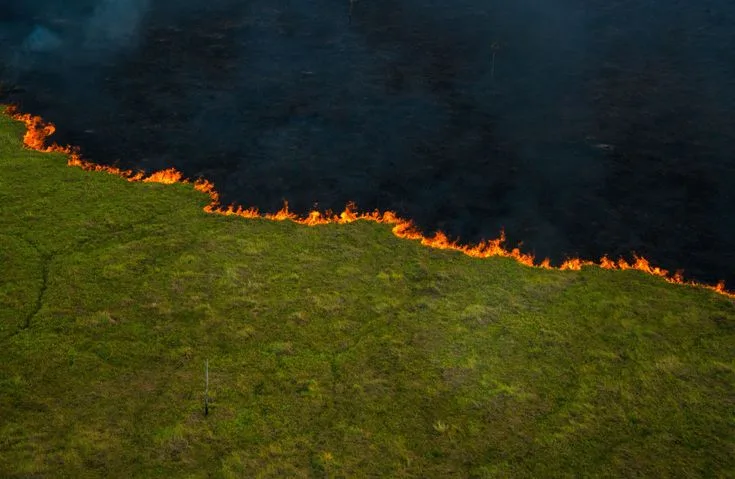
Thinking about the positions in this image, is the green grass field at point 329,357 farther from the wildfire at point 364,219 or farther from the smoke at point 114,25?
the smoke at point 114,25

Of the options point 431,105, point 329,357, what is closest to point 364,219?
point 329,357

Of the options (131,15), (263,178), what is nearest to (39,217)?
(263,178)

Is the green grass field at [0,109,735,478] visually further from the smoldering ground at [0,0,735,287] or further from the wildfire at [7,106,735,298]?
the smoldering ground at [0,0,735,287]

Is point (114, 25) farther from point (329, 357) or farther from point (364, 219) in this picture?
point (329, 357)

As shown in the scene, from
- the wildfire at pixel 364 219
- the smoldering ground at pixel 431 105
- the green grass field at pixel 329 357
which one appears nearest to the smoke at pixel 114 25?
the smoldering ground at pixel 431 105

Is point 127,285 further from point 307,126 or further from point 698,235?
point 698,235

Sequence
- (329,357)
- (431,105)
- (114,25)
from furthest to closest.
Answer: (114,25) < (431,105) < (329,357)

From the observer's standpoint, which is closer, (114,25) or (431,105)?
(431,105)
